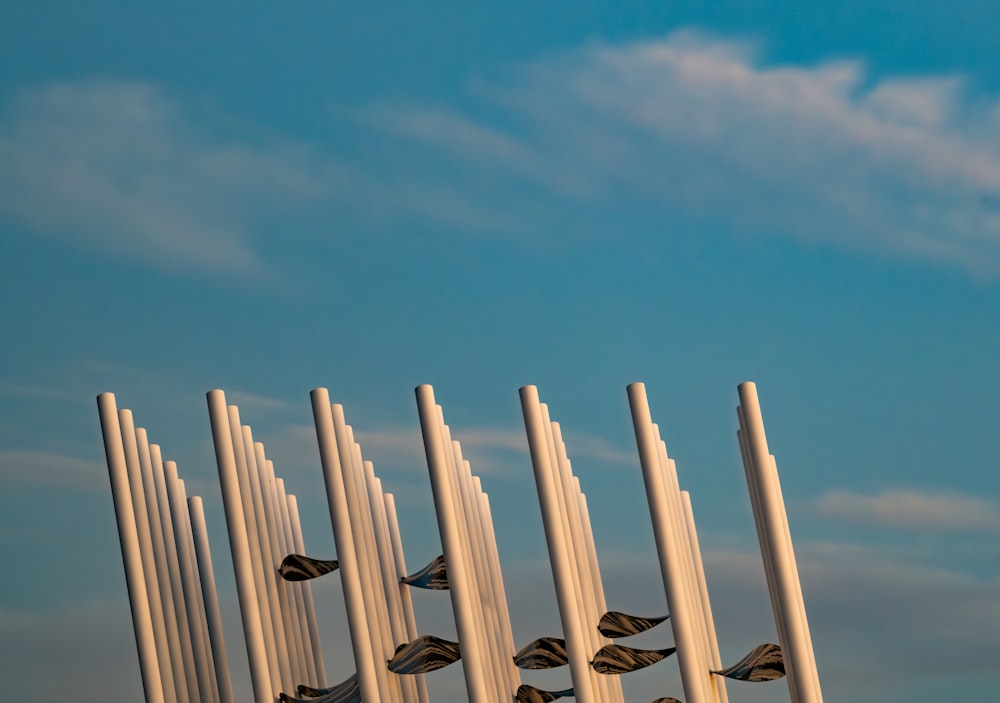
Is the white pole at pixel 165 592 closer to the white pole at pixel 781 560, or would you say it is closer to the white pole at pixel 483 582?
the white pole at pixel 483 582

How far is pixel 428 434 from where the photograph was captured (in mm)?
8711

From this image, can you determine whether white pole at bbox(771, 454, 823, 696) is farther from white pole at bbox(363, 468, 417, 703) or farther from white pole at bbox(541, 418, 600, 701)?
white pole at bbox(363, 468, 417, 703)

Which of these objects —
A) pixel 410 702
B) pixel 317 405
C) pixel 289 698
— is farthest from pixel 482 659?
pixel 317 405

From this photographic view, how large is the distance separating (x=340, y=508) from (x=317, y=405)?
65 cm

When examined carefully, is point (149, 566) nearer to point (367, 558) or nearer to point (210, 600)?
point (210, 600)

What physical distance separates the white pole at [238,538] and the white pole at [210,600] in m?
0.29

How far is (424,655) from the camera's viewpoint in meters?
8.78

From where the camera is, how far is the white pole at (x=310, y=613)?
947cm

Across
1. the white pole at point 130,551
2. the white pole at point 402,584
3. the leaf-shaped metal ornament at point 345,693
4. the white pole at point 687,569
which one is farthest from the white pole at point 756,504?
the white pole at point 130,551

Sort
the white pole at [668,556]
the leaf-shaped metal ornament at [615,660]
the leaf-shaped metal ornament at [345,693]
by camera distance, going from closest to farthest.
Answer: the white pole at [668,556] → the leaf-shaped metal ornament at [615,660] → the leaf-shaped metal ornament at [345,693]

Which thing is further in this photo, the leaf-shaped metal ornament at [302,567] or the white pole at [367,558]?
the leaf-shaped metal ornament at [302,567]

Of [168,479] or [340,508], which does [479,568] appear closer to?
[340,508]

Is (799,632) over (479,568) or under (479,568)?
under

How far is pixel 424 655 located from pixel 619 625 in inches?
48.3
